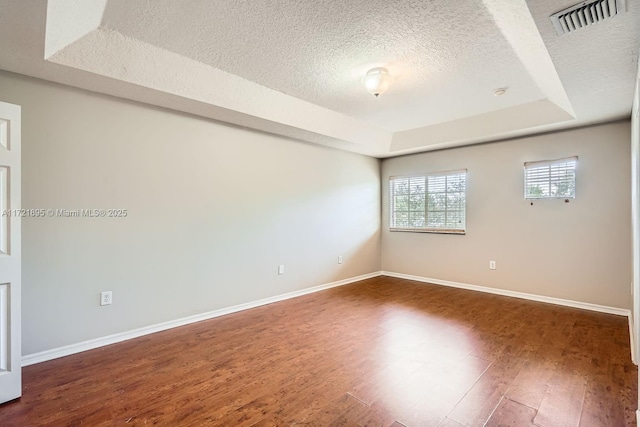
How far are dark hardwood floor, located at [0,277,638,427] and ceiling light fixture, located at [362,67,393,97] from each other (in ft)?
7.70

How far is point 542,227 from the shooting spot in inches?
159

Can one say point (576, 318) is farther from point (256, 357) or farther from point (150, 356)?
point (150, 356)

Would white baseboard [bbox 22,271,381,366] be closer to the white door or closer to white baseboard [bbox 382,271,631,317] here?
the white door

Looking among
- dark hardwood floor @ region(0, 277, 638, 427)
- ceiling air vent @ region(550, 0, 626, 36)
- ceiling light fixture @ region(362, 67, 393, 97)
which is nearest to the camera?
ceiling air vent @ region(550, 0, 626, 36)

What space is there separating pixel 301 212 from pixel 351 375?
2545 mm

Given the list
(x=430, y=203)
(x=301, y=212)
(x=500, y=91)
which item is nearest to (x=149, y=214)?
(x=301, y=212)

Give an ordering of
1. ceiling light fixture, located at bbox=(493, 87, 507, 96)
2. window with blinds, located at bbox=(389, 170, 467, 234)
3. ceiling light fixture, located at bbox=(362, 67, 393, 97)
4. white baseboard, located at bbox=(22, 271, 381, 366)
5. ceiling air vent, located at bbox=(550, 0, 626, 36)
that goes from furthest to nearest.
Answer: window with blinds, located at bbox=(389, 170, 467, 234)
ceiling light fixture, located at bbox=(493, 87, 507, 96)
ceiling light fixture, located at bbox=(362, 67, 393, 97)
white baseboard, located at bbox=(22, 271, 381, 366)
ceiling air vent, located at bbox=(550, 0, 626, 36)

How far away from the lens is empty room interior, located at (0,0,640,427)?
6.20 feet

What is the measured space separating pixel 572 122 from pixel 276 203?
372 cm

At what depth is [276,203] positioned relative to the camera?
4.08m

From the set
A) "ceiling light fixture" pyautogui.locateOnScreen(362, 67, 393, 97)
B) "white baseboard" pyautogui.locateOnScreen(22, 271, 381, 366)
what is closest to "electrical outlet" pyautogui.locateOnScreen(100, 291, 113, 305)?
"white baseboard" pyautogui.locateOnScreen(22, 271, 381, 366)

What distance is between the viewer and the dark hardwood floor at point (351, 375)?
1.76m

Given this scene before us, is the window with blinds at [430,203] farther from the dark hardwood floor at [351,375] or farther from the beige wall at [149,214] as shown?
the dark hardwood floor at [351,375]

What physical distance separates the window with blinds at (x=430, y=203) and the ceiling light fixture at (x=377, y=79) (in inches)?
105
